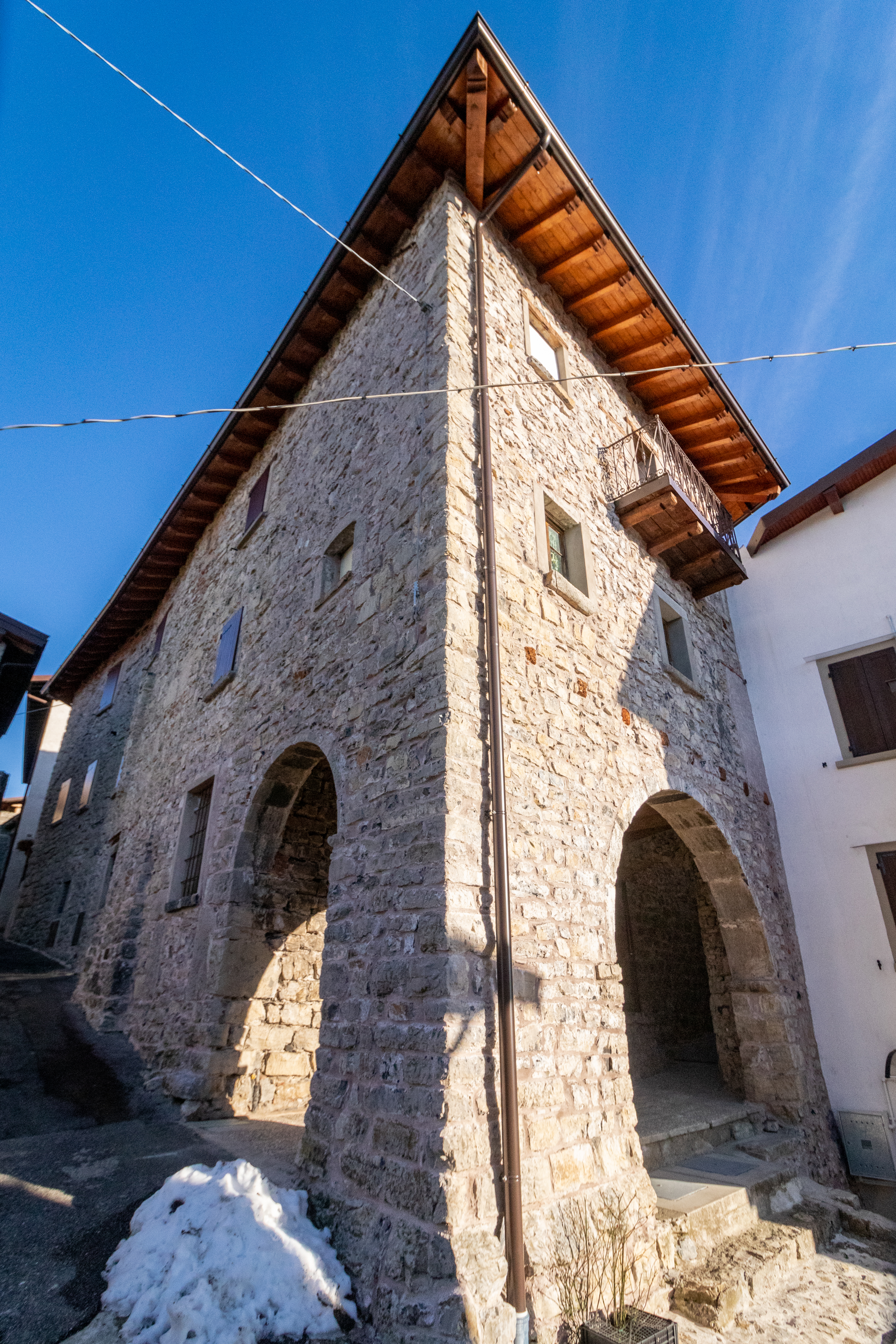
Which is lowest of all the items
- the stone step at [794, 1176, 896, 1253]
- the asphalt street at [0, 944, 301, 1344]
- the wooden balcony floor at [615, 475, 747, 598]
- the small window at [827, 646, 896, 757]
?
the stone step at [794, 1176, 896, 1253]

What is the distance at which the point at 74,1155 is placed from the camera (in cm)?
438

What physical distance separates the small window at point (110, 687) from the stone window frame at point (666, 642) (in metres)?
11.0

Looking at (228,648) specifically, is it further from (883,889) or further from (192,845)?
(883,889)

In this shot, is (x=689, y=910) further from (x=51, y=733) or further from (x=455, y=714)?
(x=51, y=733)

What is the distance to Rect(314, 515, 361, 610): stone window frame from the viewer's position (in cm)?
578

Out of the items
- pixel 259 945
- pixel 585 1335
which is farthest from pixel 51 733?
pixel 585 1335

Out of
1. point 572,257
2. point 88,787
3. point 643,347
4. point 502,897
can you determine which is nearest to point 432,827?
point 502,897

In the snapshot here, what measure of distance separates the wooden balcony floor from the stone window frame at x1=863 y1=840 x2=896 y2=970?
3363 millimetres

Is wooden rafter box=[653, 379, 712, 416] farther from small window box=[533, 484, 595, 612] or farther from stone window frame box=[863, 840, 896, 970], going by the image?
stone window frame box=[863, 840, 896, 970]

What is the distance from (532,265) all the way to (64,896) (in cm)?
1309

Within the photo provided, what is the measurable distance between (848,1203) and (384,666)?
5.68 m

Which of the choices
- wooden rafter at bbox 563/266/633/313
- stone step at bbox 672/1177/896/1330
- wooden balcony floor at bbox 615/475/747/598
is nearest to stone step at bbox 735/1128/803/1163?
stone step at bbox 672/1177/896/1330

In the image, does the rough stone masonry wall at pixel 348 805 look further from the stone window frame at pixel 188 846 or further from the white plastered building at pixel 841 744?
the white plastered building at pixel 841 744

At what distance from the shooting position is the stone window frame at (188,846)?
6.67 metres
